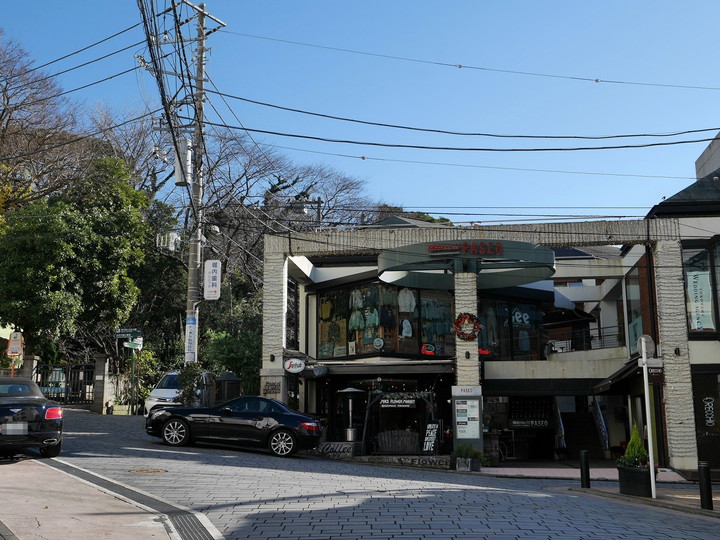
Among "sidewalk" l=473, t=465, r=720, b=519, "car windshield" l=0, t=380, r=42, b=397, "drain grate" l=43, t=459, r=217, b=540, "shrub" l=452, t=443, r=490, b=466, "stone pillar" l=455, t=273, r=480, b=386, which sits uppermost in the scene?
"stone pillar" l=455, t=273, r=480, b=386

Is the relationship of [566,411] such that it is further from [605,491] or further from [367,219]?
[367,219]

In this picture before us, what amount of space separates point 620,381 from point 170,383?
48.0 ft

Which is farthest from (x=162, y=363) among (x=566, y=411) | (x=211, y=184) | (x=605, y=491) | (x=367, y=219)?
(x=605, y=491)

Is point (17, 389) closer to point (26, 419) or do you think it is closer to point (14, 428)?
point (26, 419)

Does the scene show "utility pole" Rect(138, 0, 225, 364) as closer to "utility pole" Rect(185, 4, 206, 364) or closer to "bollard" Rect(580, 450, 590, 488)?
"utility pole" Rect(185, 4, 206, 364)

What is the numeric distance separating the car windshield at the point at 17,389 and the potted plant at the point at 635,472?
11.5 metres

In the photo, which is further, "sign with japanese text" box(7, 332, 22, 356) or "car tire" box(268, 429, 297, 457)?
"sign with japanese text" box(7, 332, 22, 356)

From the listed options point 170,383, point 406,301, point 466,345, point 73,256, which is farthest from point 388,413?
point 73,256

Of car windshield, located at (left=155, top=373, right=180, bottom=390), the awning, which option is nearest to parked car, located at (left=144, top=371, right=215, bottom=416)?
car windshield, located at (left=155, top=373, right=180, bottom=390)

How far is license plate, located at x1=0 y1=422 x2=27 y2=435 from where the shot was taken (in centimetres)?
1383

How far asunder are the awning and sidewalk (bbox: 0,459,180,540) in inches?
604

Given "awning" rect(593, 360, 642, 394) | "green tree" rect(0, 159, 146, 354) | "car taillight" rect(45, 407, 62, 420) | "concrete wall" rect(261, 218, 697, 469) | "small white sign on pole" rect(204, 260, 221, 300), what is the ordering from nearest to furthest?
"car taillight" rect(45, 407, 62, 420) → "concrete wall" rect(261, 218, 697, 469) → "awning" rect(593, 360, 642, 394) → "small white sign on pole" rect(204, 260, 221, 300) → "green tree" rect(0, 159, 146, 354)

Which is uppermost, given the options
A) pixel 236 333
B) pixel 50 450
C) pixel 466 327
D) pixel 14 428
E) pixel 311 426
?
pixel 236 333

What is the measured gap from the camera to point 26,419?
14.2m
